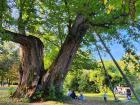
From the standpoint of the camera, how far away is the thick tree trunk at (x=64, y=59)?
2369 centimetres

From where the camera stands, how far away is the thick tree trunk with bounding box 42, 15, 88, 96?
2369cm

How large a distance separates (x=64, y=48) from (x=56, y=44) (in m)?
7.46

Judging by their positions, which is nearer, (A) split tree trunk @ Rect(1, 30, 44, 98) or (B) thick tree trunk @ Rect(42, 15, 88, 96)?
(A) split tree trunk @ Rect(1, 30, 44, 98)

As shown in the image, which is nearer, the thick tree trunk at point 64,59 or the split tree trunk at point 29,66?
the split tree trunk at point 29,66

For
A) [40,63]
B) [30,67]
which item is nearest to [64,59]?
[40,63]

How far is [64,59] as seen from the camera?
23984 millimetres

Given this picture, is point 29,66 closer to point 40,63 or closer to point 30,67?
point 30,67

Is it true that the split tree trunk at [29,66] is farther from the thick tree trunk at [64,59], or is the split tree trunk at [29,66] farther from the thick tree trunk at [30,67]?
the thick tree trunk at [64,59]

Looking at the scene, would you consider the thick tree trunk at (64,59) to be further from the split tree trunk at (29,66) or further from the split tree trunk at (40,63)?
the split tree trunk at (29,66)

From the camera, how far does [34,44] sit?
24.1m

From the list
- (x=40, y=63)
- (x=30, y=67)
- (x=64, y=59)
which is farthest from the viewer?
(x=40, y=63)

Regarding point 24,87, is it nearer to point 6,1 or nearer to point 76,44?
point 76,44

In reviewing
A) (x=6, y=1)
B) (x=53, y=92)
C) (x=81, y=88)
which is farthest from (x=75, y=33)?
(x=81, y=88)

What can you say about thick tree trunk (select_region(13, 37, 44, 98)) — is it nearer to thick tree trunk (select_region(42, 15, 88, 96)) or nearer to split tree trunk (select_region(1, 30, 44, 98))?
split tree trunk (select_region(1, 30, 44, 98))
